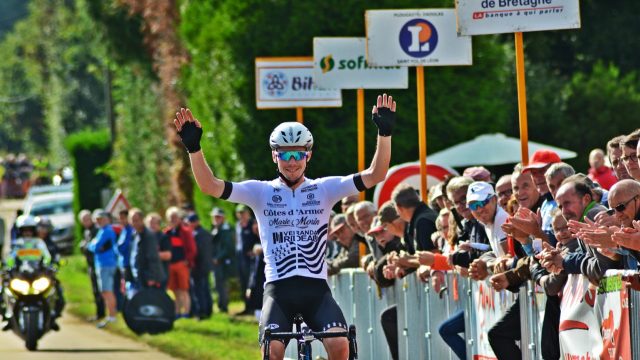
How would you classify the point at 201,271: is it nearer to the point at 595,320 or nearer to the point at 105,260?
the point at 105,260

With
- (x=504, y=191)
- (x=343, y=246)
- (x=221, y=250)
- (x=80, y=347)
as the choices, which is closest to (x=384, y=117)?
(x=504, y=191)

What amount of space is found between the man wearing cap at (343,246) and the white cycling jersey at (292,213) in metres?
6.32

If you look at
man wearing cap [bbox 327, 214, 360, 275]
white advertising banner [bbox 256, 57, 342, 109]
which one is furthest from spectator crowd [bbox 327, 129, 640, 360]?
white advertising banner [bbox 256, 57, 342, 109]

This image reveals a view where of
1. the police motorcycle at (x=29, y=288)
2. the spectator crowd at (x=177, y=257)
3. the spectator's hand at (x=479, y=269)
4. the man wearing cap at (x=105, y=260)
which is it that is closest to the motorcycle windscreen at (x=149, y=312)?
the police motorcycle at (x=29, y=288)

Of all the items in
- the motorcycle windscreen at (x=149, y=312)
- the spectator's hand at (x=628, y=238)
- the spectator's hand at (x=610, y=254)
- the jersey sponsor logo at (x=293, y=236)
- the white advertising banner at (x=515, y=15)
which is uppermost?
the white advertising banner at (x=515, y=15)

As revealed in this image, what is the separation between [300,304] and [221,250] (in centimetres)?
1849

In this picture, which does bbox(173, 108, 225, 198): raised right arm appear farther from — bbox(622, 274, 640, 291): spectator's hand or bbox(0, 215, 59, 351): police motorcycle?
bbox(0, 215, 59, 351): police motorcycle

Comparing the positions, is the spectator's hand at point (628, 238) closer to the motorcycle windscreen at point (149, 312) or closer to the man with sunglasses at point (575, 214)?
the man with sunglasses at point (575, 214)

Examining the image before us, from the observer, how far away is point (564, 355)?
10.4m

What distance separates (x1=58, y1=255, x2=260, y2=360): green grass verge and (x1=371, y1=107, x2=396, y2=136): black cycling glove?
25.6 feet

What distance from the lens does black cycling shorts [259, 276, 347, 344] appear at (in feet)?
33.3

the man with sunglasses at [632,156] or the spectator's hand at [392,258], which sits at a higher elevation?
the man with sunglasses at [632,156]

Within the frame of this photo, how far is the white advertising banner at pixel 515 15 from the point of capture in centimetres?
1296

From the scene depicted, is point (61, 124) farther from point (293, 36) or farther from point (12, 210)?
point (293, 36)
